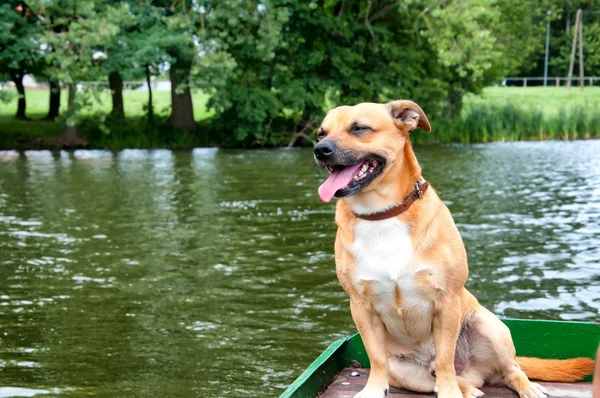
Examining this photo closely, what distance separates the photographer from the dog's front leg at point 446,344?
443 cm

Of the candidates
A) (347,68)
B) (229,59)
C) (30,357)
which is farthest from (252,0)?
(30,357)

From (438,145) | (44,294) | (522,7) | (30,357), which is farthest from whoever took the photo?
(522,7)

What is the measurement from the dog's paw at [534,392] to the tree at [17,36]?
25.7m

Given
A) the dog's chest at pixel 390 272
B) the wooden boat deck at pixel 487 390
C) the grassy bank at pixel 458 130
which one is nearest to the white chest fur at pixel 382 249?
the dog's chest at pixel 390 272

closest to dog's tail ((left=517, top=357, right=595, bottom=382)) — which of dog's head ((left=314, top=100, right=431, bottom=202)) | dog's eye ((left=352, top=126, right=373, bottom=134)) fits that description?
dog's head ((left=314, top=100, right=431, bottom=202))

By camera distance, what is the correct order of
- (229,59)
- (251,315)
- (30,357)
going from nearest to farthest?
(30,357)
(251,315)
(229,59)

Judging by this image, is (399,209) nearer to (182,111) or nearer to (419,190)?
(419,190)

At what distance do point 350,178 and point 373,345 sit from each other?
0.89 m

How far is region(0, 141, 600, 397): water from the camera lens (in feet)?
26.3

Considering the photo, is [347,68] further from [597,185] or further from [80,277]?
[80,277]

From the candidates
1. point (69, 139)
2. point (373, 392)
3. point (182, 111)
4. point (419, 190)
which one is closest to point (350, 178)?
point (419, 190)

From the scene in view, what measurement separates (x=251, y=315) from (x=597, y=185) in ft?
41.4

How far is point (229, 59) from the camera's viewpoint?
28688 millimetres

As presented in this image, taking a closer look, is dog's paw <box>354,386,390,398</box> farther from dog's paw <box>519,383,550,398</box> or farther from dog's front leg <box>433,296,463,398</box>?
dog's paw <box>519,383,550,398</box>
